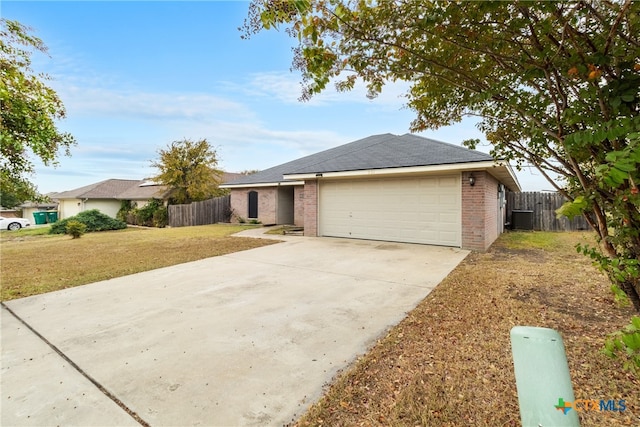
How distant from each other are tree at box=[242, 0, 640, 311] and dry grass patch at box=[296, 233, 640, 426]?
847 millimetres

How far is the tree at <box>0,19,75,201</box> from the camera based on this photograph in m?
5.65

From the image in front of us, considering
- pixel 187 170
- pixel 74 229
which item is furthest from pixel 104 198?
pixel 74 229

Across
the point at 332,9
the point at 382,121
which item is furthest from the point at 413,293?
the point at 382,121

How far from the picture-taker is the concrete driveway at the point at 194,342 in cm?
225

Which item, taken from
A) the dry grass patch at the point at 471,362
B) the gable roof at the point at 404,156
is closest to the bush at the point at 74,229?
the gable roof at the point at 404,156

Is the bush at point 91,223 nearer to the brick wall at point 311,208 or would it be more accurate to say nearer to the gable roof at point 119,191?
the gable roof at point 119,191

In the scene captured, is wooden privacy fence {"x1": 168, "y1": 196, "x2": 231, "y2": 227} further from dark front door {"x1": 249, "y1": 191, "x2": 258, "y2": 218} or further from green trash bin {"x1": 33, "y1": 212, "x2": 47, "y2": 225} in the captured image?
green trash bin {"x1": 33, "y1": 212, "x2": 47, "y2": 225}

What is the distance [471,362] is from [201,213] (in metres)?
19.3

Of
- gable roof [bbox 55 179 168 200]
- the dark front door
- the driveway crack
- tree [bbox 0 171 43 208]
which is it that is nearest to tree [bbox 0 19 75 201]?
tree [bbox 0 171 43 208]

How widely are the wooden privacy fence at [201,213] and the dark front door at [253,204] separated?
2.41m

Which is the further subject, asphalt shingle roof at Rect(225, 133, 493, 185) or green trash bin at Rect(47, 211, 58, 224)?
green trash bin at Rect(47, 211, 58, 224)

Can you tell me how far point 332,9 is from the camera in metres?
2.81

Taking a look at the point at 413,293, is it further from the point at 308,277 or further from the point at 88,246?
the point at 88,246

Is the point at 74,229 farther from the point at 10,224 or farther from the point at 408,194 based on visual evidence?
the point at 10,224
